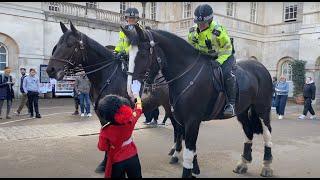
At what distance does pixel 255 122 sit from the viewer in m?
5.97

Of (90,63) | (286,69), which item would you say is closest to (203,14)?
(90,63)

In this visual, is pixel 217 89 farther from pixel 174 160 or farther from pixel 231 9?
pixel 231 9

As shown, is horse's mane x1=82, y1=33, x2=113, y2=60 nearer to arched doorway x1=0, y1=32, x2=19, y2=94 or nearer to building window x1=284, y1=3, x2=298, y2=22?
arched doorway x1=0, y1=32, x2=19, y2=94

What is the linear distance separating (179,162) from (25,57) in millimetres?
16117

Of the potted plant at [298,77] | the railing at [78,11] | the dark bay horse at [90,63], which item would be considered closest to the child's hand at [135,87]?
the dark bay horse at [90,63]

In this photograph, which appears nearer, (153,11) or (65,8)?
(65,8)

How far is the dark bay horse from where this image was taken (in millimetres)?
5395

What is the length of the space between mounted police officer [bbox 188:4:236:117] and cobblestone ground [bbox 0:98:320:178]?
1.60 m

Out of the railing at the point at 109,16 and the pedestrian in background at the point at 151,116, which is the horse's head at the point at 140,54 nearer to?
the pedestrian in background at the point at 151,116

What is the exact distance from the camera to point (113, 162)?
3.57 m

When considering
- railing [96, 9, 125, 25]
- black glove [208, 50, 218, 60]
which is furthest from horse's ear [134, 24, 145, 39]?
railing [96, 9, 125, 25]

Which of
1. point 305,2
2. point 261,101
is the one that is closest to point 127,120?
point 261,101

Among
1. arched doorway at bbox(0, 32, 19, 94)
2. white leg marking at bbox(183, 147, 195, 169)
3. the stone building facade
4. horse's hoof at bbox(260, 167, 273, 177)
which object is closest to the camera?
white leg marking at bbox(183, 147, 195, 169)

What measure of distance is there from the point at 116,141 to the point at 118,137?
1.9 inches
